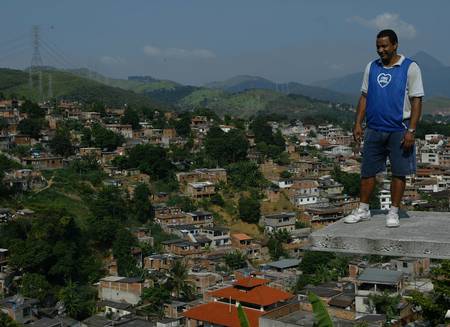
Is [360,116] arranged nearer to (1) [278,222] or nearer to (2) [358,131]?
(2) [358,131]

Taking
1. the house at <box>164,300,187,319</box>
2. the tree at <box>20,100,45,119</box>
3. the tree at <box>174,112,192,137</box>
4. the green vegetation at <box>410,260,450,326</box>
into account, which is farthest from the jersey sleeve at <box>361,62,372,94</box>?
the tree at <box>174,112,192,137</box>

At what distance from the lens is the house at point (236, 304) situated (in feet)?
50.4

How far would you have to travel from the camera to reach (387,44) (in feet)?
12.0

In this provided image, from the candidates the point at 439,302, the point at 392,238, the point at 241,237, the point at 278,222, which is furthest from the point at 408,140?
the point at 278,222

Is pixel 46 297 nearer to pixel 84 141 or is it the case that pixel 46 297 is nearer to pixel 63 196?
pixel 63 196

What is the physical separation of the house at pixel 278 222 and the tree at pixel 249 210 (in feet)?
1.41

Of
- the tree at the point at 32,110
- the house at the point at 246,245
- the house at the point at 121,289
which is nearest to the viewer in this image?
the house at the point at 121,289

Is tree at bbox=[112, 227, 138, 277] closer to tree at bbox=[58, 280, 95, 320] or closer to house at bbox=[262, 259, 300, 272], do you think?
tree at bbox=[58, 280, 95, 320]

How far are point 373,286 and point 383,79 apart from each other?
13.6 metres

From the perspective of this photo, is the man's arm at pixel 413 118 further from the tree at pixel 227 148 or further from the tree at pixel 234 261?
the tree at pixel 227 148

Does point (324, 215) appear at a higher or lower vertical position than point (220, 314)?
higher

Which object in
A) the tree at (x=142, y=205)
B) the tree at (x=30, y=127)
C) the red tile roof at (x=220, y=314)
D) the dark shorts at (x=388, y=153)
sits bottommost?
the red tile roof at (x=220, y=314)

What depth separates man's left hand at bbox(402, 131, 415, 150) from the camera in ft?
12.3

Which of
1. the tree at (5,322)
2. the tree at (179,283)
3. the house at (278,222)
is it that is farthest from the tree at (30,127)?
the tree at (5,322)
